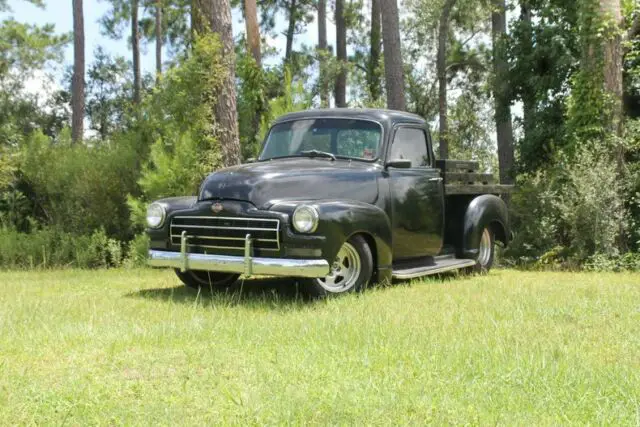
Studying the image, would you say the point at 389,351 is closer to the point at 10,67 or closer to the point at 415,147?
the point at 415,147

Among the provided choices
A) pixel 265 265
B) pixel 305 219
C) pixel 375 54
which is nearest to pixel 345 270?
pixel 305 219

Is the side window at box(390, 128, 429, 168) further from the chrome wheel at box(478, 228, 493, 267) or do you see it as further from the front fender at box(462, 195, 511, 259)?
the chrome wheel at box(478, 228, 493, 267)

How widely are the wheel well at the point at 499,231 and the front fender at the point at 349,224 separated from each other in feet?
A: 11.1

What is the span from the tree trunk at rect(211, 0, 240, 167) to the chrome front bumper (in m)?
5.05

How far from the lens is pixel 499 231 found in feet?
36.2

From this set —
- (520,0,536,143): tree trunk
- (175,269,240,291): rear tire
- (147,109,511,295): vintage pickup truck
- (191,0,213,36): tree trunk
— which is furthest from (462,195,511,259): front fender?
(520,0,536,143): tree trunk

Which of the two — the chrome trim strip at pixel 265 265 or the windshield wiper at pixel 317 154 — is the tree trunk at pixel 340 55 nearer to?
the windshield wiper at pixel 317 154

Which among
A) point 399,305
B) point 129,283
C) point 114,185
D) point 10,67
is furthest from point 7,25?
point 399,305

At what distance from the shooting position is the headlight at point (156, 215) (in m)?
7.95

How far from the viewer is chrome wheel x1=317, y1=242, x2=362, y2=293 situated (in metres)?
7.57

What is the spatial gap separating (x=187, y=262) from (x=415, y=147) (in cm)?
345

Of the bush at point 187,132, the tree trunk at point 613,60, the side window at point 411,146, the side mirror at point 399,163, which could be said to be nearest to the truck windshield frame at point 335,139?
the side mirror at point 399,163

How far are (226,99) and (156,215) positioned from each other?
194 inches

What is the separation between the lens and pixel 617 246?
11836 millimetres
